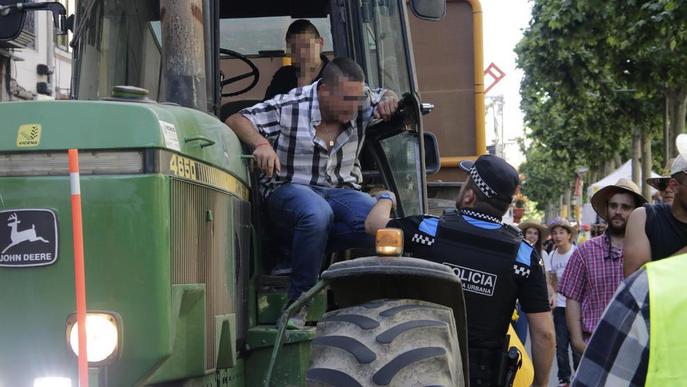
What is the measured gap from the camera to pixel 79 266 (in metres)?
3.41

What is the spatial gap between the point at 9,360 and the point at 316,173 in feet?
5.83

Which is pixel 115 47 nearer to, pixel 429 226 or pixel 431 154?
pixel 429 226

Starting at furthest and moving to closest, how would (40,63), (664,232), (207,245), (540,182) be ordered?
(540,182)
(40,63)
(664,232)
(207,245)

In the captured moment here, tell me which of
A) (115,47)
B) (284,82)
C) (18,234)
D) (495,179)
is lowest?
(18,234)

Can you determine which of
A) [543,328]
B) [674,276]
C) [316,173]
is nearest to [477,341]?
[543,328]

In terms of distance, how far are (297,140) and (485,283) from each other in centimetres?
103

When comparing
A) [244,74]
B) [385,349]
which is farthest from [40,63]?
[385,349]

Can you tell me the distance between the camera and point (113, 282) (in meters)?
3.65

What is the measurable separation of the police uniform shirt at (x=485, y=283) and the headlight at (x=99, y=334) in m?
1.59

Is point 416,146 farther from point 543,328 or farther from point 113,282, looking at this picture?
point 113,282

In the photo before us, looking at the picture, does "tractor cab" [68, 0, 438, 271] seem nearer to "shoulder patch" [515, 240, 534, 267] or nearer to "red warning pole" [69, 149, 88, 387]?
"shoulder patch" [515, 240, 534, 267]

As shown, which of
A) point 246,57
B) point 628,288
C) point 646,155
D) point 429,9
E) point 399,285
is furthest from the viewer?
point 646,155

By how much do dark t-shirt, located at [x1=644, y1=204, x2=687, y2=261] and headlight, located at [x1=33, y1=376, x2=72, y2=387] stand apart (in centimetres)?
298

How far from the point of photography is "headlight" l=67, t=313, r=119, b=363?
11.8 feet
